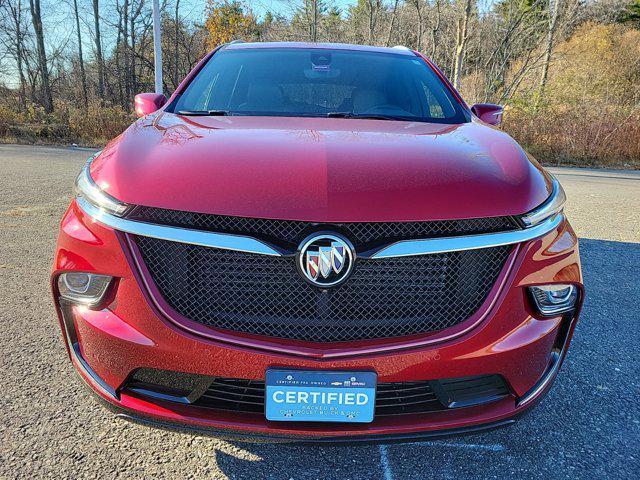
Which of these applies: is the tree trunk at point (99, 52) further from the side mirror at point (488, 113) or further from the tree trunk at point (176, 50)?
the side mirror at point (488, 113)

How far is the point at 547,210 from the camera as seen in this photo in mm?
1709

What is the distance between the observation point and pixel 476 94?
21172 millimetres

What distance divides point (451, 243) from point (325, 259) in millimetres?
399

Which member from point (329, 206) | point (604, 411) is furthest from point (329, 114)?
point (604, 411)

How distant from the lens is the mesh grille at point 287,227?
151 cm

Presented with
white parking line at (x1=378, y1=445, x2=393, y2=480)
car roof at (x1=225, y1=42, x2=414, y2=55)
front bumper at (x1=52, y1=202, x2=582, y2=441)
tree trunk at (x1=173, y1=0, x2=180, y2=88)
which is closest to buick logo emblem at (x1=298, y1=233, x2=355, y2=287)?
front bumper at (x1=52, y1=202, x2=582, y2=441)

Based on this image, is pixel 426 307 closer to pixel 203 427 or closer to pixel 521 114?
pixel 203 427

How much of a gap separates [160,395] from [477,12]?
2020 cm

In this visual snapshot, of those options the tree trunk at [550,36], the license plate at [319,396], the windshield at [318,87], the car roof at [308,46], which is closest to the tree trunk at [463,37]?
the tree trunk at [550,36]

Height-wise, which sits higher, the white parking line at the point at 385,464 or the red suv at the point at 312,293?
the red suv at the point at 312,293

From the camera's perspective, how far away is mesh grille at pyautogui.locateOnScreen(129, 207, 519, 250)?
1511 mm

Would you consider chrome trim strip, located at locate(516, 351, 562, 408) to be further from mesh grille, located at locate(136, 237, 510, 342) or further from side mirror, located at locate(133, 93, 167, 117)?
side mirror, located at locate(133, 93, 167, 117)

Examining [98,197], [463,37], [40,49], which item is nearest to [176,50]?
[40,49]

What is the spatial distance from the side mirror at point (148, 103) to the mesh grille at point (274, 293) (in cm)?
146
